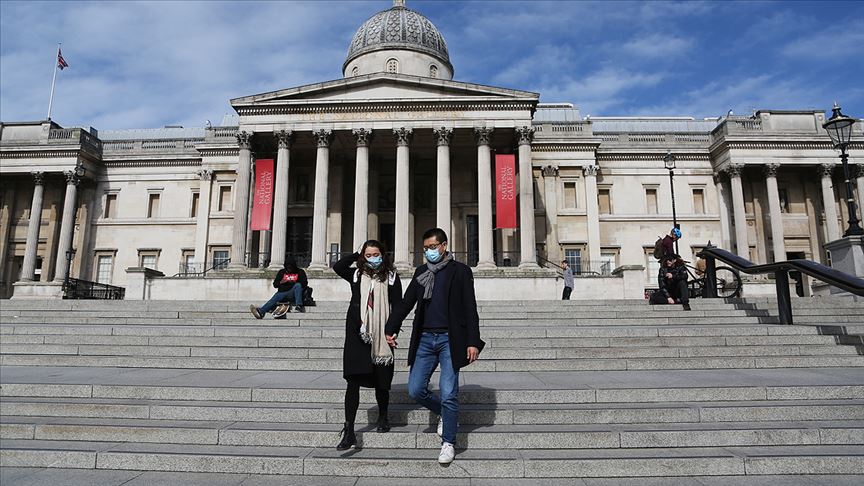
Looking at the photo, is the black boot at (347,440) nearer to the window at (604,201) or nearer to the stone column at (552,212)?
the stone column at (552,212)

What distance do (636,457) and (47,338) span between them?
11802 mm

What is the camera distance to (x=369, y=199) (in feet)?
93.6

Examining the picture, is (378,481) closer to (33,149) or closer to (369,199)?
(369,199)

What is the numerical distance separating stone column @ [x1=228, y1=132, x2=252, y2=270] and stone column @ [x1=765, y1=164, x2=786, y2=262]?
98.0 ft

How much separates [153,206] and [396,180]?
19.1 m

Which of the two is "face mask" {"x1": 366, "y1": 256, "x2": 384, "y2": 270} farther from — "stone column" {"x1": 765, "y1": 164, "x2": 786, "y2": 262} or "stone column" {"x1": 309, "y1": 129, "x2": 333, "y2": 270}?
"stone column" {"x1": 765, "y1": 164, "x2": 786, "y2": 262}

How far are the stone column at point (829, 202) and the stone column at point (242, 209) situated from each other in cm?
3359

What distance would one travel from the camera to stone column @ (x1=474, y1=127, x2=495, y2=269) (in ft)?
78.3

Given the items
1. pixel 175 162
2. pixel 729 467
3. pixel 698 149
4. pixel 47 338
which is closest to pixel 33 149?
pixel 175 162

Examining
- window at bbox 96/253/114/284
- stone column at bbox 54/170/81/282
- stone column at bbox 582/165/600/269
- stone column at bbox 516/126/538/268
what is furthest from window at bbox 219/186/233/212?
stone column at bbox 582/165/600/269

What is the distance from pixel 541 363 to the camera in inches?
333

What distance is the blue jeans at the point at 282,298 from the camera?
1267cm

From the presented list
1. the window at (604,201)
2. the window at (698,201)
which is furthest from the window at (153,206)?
the window at (698,201)

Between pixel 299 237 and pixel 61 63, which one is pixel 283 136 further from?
pixel 61 63
